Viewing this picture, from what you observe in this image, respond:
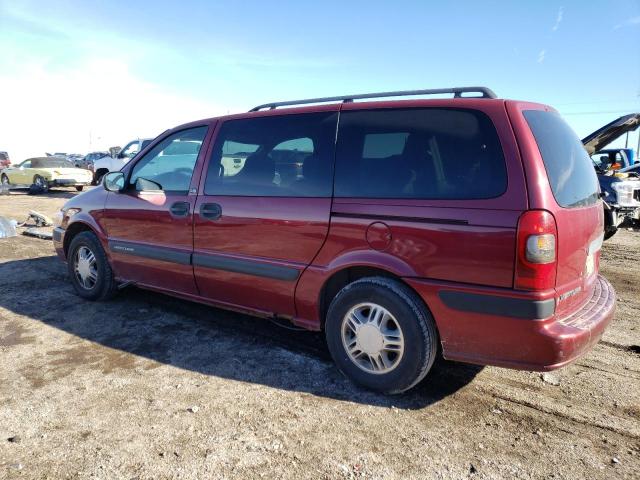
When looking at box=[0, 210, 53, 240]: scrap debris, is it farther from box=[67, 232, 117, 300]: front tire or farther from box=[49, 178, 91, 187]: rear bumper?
box=[49, 178, 91, 187]: rear bumper

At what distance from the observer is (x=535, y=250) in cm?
253

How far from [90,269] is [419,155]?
3.71m

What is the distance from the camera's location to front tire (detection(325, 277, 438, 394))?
9.51 ft

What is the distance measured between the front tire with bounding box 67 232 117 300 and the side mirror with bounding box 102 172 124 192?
0.59m

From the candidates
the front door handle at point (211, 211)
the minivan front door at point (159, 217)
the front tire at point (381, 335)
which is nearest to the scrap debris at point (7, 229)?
the minivan front door at point (159, 217)

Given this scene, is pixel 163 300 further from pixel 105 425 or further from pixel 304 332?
pixel 105 425

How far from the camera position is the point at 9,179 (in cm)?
2066

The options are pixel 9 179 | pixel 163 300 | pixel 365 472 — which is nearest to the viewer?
pixel 365 472

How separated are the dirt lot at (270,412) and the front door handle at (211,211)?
1.02 metres

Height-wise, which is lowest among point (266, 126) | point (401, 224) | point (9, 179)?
point (9, 179)

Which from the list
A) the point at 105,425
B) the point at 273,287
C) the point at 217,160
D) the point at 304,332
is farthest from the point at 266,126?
the point at 105,425

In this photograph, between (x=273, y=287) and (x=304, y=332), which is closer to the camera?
(x=273, y=287)

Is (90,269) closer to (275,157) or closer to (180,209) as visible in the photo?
(180,209)

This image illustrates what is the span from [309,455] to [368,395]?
0.74 metres
